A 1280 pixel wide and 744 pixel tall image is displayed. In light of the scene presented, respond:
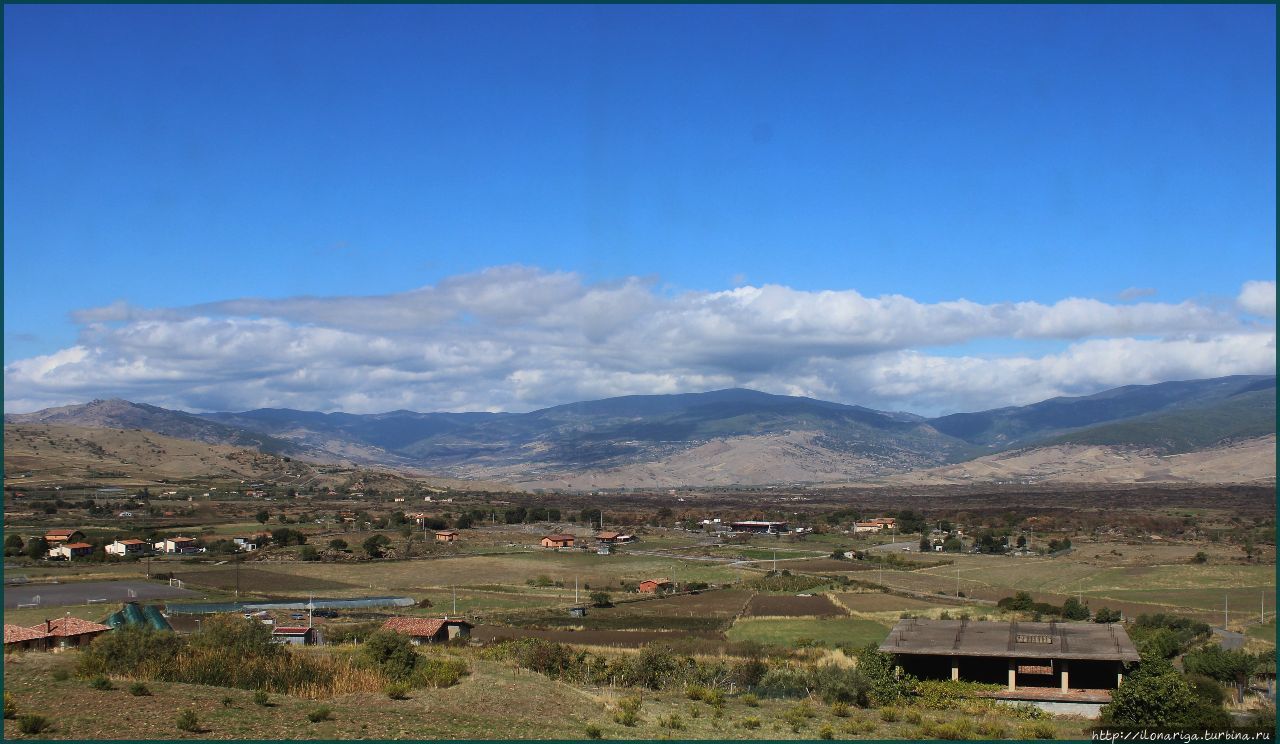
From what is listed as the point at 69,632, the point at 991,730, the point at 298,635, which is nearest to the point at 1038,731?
the point at 991,730

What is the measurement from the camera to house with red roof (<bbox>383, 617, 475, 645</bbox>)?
138 ft

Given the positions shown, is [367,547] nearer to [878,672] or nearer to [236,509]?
[236,509]

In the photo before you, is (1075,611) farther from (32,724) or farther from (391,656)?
(32,724)

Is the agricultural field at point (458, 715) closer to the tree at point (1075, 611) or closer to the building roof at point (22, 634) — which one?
the building roof at point (22, 634)

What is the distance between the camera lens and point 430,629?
42844 mm

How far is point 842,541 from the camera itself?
11794 centimetres

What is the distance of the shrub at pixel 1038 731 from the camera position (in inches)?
831

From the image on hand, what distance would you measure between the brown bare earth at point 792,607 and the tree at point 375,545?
4182 cm

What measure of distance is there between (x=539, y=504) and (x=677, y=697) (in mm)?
155660

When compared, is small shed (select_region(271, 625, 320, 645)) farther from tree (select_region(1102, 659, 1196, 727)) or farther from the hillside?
the hillside

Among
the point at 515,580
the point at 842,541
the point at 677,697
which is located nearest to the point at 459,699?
the point at 677,697

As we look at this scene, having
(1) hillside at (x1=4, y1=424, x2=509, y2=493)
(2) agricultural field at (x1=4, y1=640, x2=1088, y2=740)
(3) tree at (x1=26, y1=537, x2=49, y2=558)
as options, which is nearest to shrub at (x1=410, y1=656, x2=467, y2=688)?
(2) agricultural field at (x1=4, y1=640, x2=1088, y2=740)

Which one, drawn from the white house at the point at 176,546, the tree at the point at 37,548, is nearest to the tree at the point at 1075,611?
the white house at the point at 176,546

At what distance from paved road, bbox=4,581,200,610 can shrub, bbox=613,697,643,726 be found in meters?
42.8
